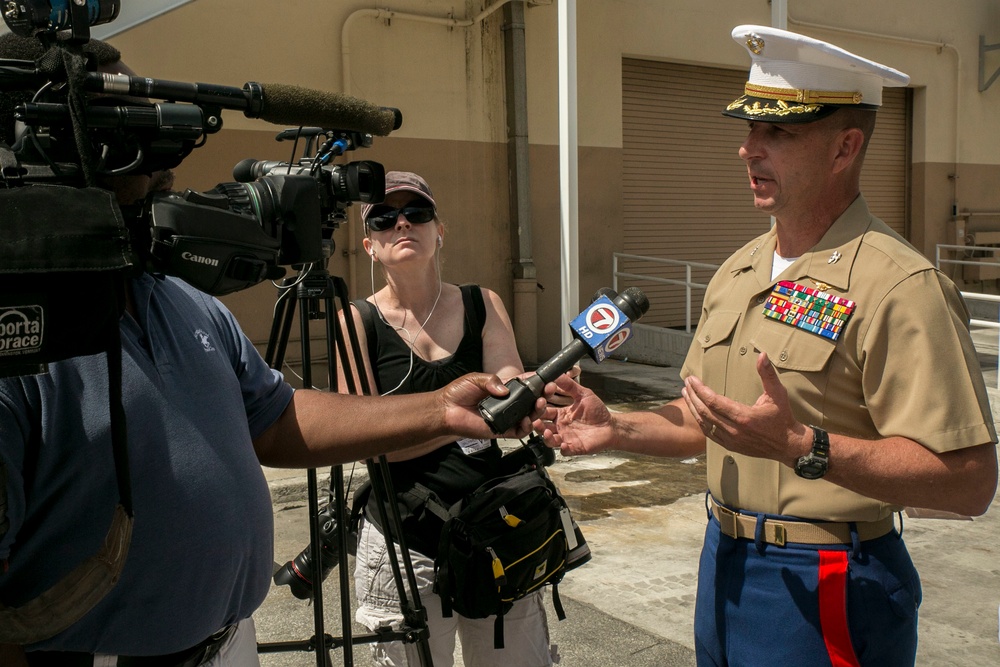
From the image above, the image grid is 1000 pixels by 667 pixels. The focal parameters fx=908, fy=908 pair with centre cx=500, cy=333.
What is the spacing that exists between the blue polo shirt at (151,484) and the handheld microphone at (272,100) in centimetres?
42

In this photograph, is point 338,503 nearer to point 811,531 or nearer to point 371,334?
point 371,334

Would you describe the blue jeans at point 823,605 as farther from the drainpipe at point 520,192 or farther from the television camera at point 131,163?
the drainpipe at point 520,192

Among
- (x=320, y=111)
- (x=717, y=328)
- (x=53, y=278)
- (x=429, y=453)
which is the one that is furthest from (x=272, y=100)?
(x=429, y=453)

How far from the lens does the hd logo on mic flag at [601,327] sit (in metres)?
1.98

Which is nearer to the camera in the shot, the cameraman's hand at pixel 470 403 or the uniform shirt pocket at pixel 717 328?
the cameraman's hand at pixel 470 403

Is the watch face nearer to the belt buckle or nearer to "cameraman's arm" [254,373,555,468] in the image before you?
the belt buckle

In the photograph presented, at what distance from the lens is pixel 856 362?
198 centimetres

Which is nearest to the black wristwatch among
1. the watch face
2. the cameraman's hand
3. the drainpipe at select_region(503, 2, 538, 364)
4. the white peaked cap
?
the watch face

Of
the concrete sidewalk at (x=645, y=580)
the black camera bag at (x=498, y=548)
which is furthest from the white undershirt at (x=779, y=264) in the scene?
the concrete sidewalk at (x=645, y=580)

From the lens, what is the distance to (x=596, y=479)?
20.4ft

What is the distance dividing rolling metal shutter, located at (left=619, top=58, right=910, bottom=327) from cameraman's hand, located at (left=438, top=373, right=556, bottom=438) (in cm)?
958

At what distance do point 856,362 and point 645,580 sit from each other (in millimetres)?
2602

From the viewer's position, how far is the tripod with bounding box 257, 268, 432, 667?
8.02ft

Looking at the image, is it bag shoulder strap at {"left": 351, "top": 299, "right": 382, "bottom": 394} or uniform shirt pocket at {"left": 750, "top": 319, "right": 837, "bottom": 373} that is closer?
uniform shirt pocket at {"left": 750, "top": 319, "right": 837, "bottom": 373}
